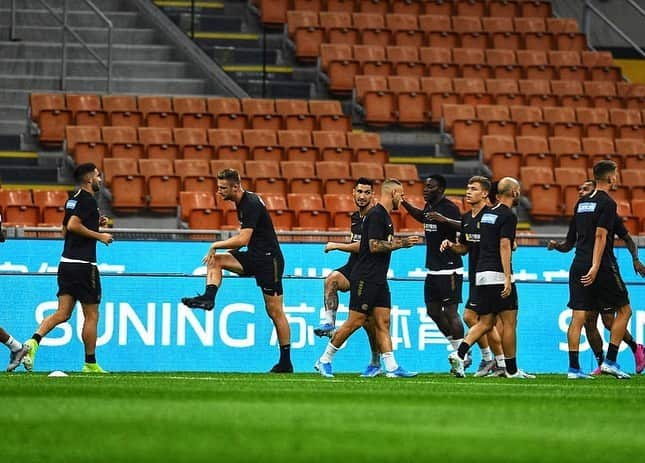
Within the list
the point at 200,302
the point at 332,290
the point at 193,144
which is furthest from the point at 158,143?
the point at 200,302

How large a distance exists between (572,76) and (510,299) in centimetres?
1400

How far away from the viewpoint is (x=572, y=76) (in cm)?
2639

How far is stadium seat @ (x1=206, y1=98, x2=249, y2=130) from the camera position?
22812 millimetres

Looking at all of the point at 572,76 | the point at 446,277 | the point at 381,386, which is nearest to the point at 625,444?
the point at 381,386

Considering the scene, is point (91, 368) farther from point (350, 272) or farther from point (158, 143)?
point (158, 143)

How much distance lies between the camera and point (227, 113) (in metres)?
22.9

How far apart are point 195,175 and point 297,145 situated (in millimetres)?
2357

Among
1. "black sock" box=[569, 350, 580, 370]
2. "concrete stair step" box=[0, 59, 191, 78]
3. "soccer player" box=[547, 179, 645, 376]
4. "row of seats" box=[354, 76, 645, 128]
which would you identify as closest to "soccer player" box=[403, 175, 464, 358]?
"soccer player" box=[547, 179, 645, 376]

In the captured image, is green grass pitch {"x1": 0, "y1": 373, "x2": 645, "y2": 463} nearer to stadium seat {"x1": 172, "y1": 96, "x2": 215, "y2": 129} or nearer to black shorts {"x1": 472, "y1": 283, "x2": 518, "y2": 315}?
black shorts {"x1": 472, "y1": 283, "x2": 518, "y2": 315}

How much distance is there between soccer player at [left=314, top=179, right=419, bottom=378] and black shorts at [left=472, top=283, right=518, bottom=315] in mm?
908

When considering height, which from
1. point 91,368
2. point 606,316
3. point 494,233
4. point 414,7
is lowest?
point 91,368

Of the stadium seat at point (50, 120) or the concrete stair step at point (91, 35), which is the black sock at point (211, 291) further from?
the concrete stair step at point (91, 35)

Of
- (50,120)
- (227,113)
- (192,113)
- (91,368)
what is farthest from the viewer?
(227,113)

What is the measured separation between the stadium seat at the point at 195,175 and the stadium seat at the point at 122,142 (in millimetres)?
803
